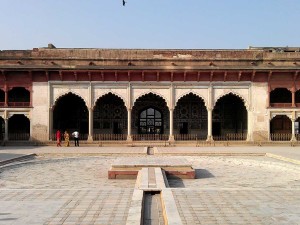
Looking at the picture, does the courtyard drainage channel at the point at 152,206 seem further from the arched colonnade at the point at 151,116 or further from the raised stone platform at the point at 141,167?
the arched colonnade at the point at 151,116

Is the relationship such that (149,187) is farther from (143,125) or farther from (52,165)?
(143,125)

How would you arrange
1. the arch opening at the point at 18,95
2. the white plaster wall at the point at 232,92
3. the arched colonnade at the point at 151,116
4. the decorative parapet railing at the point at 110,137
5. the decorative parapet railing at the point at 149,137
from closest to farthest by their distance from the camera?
the white plaster wall at the point at 232,92 < the decorative parapet railing at the point at 149,137 < the decorative parapet railing at the point at 110,137 < the arch opening at the point at 18,95 < the arched colonnade at the point at 151,116

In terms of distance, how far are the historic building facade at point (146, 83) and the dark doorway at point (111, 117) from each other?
36.5 inches

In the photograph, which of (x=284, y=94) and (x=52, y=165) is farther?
(x=284, y=94)

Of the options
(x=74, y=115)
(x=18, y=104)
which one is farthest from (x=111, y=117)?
(x=18, y=104)

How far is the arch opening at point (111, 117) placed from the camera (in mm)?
26188

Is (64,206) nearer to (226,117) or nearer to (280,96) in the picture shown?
(226,117)

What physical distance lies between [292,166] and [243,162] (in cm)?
214

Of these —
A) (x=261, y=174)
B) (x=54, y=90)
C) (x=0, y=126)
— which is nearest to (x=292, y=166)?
(x=261, y=174)

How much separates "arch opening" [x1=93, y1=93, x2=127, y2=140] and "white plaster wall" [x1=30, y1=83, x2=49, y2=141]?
397 cm

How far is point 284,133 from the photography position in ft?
82.6

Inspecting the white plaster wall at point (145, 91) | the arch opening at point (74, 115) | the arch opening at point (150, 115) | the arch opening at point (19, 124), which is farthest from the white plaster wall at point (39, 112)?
the arch opening at point (150, 115)

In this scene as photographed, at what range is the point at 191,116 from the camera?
26.3 meters

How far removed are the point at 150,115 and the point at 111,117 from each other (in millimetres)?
2578
